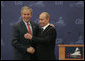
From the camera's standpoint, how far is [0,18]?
23.2 feet

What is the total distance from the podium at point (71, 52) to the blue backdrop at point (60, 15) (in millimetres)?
576

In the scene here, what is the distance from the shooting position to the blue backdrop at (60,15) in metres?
Result: 7.00

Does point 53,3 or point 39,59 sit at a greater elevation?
point 53,3

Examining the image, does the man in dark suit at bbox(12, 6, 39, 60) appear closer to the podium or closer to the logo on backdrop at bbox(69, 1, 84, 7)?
the podium

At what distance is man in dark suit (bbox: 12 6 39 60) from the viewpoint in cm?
259

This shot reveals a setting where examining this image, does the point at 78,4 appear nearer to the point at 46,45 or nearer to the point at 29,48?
the point at 46,45

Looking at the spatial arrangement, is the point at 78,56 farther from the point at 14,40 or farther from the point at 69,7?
the point at 14,40

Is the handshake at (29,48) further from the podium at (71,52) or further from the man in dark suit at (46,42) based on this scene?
the podium at (71,52)

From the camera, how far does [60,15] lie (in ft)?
23.0

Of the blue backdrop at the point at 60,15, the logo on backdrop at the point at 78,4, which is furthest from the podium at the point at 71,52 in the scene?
the logo on backdrop at the point at 78,4

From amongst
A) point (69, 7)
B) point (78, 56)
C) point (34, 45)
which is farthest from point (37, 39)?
point (69, 7)

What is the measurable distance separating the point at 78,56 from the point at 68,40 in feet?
2.37

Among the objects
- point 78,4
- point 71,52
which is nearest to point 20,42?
point 71,52

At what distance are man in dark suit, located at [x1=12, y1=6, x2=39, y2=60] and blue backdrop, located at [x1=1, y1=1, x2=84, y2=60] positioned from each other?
14.2 ft
